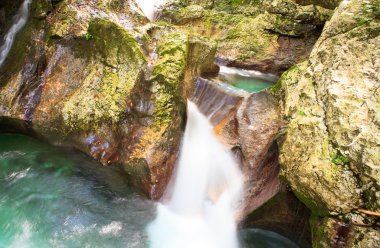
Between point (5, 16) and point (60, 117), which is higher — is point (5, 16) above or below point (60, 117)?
above

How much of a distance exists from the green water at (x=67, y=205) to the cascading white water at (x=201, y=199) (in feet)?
0.90

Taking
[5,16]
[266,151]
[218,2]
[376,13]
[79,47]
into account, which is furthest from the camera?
[218,2]

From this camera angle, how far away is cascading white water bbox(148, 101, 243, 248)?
15.6 ft

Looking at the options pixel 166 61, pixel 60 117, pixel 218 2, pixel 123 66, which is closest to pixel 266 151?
pixel 166 61

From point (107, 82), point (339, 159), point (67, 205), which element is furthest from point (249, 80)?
point (67, 205)

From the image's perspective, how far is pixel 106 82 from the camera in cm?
582

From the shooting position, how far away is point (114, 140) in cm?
544

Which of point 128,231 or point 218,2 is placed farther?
point 218,2

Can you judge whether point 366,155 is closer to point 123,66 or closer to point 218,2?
point 123,66

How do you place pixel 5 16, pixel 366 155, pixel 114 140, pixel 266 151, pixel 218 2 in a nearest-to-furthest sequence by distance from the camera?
1. pixel 366 155
2. pixel 266 151
3. pixel 114 140
4. pixel 5 16
5. pixel 218 2

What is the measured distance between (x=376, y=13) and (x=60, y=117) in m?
5.87

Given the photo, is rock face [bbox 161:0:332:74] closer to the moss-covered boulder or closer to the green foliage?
the moss-covered boulder

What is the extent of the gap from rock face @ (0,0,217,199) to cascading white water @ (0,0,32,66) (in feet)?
0.65

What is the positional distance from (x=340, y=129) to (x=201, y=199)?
2644 mm
